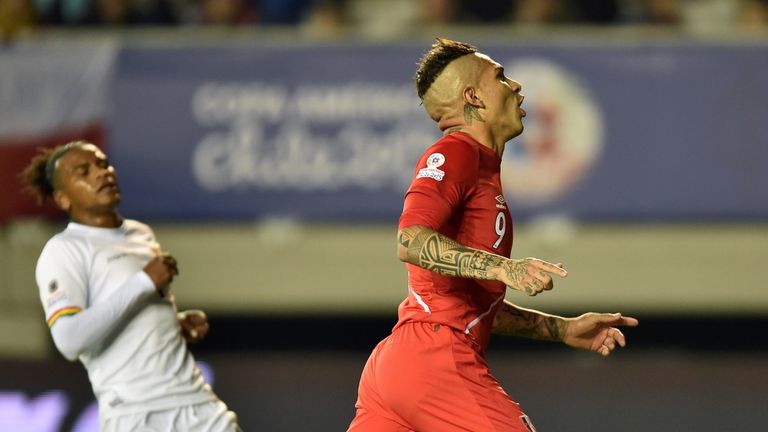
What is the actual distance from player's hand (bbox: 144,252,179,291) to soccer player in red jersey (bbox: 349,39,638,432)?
0.97 metres

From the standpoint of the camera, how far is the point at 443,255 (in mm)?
3820

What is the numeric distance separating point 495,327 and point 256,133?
516 centimetres

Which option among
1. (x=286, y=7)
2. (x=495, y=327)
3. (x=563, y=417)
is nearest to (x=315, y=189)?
(x=286, y=7)

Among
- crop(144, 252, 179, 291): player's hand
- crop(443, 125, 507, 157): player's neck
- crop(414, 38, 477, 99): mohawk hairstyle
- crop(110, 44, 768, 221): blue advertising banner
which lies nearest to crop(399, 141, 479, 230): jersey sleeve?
crop(443, 125, 507, 157): player's neck

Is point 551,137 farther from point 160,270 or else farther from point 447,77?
point 447,77

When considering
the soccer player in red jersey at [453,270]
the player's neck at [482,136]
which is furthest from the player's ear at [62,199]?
the player's neck at [482,136]

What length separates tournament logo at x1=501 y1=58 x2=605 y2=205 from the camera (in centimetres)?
940

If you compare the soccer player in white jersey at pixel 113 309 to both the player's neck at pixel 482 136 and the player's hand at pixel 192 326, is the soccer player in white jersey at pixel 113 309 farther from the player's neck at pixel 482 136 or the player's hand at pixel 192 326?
the player's neck at pixel 482 136

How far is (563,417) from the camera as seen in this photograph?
721 centimetres

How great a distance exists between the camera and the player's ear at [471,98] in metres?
4.31

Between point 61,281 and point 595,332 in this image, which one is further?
point 61,281

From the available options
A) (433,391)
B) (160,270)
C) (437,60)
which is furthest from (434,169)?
(160,270)

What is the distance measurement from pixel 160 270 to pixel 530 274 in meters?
1.76

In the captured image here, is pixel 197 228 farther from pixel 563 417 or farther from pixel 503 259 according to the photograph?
pixel 503 259
